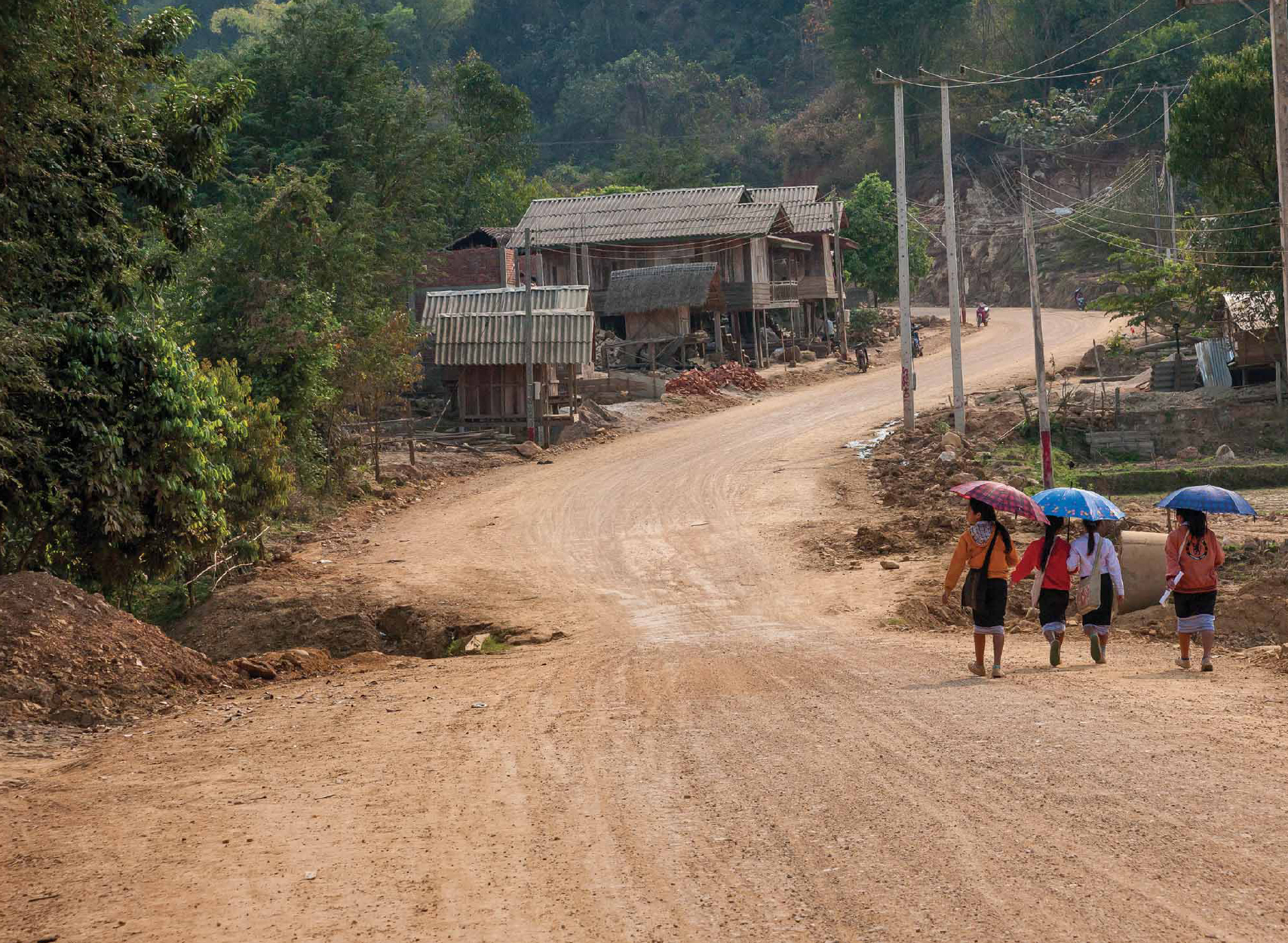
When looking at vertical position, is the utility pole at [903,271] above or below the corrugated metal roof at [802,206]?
below

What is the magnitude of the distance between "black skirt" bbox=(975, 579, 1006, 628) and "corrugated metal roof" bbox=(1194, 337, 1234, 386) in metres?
27.6

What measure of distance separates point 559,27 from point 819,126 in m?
29.1

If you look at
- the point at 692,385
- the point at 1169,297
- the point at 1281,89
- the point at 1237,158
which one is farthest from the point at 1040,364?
the point at 692,385

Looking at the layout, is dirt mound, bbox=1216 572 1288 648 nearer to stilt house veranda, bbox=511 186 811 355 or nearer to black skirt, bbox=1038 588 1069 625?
black skirt, bbox=1038 588 1069 625

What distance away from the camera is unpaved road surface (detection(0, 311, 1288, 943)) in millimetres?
5453

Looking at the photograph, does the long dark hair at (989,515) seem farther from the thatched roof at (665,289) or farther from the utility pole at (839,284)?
the utility pole at (839,284)

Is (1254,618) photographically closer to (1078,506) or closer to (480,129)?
(1078,506)

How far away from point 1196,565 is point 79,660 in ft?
32.7

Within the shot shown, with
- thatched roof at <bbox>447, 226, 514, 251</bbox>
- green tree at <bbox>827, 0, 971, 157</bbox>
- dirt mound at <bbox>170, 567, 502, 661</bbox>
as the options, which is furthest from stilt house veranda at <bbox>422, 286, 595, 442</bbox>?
green tree at <bbox>827, 0, 971, 157</bbox>

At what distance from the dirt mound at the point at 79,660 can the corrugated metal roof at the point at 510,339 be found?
20127mm

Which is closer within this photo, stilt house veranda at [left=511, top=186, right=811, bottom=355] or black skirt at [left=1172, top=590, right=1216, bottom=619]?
black skirt at [left=1172, top=590, right=1216, bottom=619]

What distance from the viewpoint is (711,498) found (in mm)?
23938

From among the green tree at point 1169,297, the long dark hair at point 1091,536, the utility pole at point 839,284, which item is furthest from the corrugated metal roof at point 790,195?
the long dark hair at point 1091,536

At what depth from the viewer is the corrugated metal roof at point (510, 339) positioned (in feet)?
104
